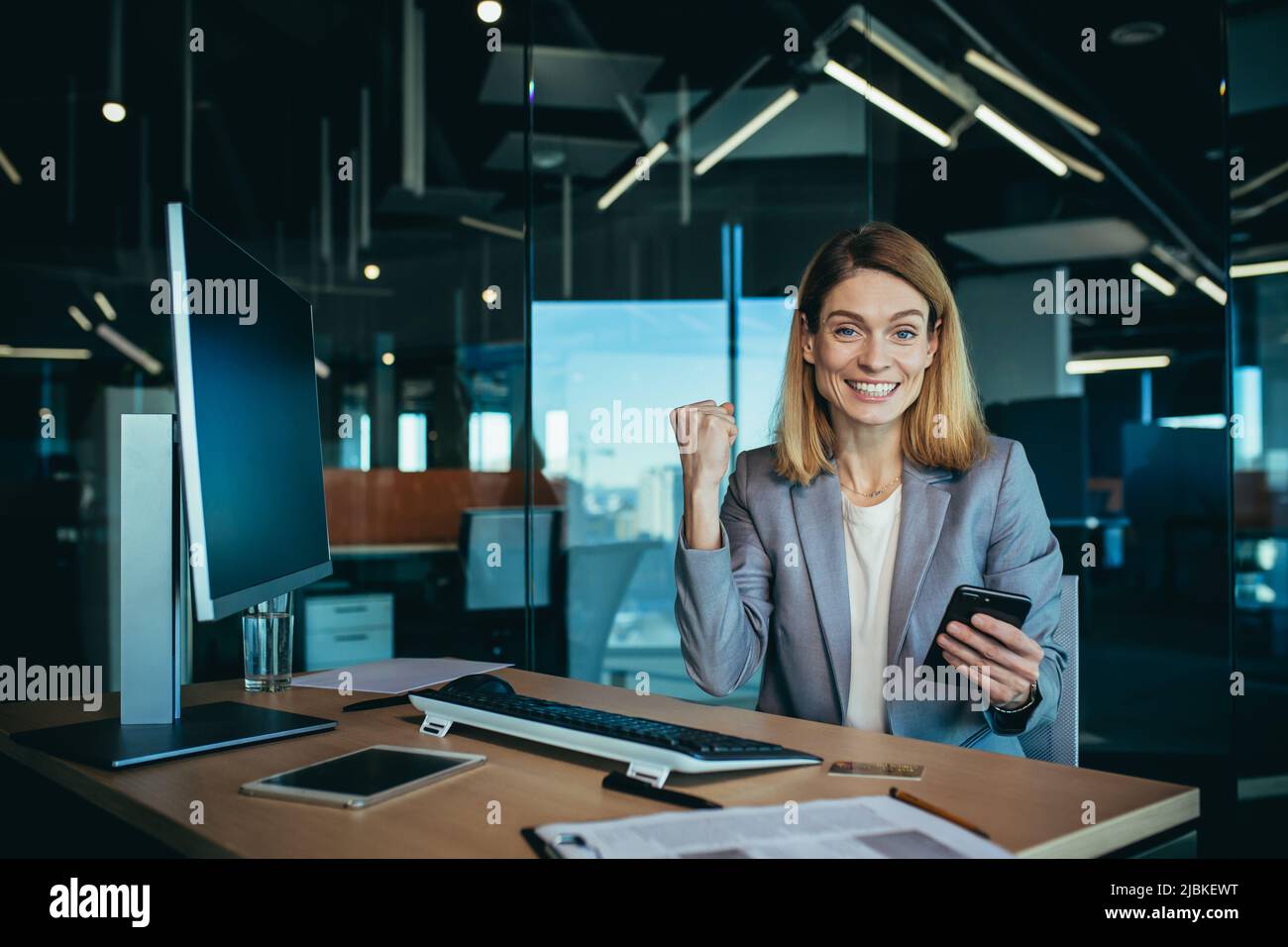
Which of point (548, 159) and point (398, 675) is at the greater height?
point (548, 159)

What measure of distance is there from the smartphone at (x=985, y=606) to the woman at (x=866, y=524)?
8 cm

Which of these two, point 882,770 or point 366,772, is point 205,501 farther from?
point 882,770

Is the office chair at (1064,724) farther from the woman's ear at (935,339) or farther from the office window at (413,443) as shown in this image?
the office window at (413,443)

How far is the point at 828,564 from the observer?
167 cm

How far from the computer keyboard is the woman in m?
0.38

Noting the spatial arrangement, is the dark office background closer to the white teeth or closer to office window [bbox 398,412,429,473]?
office window [bbox 398,412,429,473]

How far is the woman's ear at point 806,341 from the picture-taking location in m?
1.89

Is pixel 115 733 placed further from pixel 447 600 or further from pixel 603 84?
pixel 603 84

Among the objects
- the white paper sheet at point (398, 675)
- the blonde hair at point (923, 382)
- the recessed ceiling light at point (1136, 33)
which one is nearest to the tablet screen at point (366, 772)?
the white paper sheet at point (398, 675)

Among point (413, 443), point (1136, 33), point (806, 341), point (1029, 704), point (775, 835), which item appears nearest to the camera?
point (775, 835)

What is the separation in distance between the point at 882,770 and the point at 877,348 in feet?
2.93

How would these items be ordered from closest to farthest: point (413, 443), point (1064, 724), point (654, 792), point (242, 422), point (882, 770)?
point (654, 792) → point (882, 770) → point (242, 422) → point (1064, 724) → point (413, 443)

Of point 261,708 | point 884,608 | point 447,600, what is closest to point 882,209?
point 447,600

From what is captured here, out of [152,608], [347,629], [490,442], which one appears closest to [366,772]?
[152,608]
